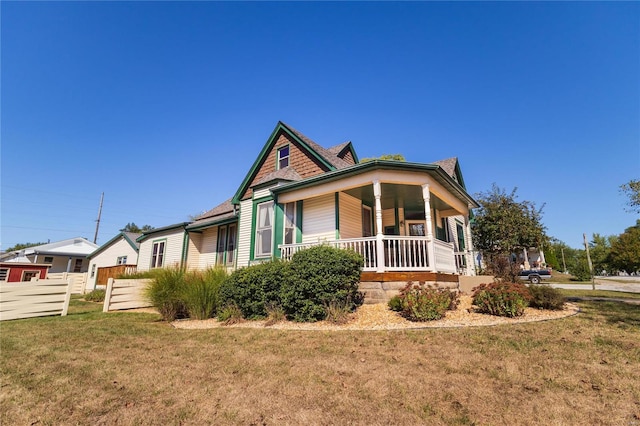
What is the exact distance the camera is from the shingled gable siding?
13.5 metres

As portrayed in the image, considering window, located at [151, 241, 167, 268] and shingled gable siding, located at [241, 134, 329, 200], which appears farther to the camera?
window, located at [151, 241, 167, 268]

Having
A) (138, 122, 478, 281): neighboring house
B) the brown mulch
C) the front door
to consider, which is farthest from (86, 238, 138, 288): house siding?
the front door

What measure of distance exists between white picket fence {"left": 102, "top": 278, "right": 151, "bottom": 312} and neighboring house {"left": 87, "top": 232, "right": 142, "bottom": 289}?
969 centimetres

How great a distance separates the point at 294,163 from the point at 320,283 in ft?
28.1

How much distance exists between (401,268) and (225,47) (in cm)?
1138

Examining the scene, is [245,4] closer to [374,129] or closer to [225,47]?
[225,47]

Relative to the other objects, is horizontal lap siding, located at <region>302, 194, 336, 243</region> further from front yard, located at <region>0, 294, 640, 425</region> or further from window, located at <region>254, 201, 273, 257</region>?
front yard, located at <region>0, 294, 640, 425</region>

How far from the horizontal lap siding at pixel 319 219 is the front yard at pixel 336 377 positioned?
5.71 meters

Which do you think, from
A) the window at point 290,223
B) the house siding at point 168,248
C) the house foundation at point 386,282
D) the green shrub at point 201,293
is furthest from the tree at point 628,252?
the house siding at point 168,248

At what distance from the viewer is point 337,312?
687 centimetres

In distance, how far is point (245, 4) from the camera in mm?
10977

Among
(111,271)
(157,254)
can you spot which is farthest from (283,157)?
(111,271)

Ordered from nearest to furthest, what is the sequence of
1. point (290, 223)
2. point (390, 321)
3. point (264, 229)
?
point (390, 321)
point (290, 223)
point (264, 229)

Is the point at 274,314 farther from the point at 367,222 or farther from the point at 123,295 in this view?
the point at 123,295
